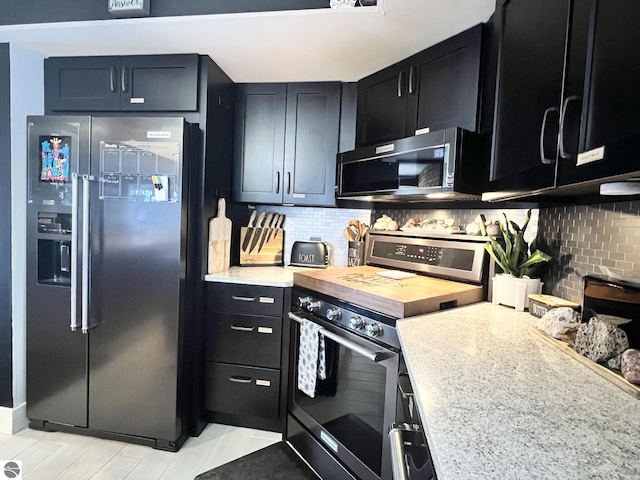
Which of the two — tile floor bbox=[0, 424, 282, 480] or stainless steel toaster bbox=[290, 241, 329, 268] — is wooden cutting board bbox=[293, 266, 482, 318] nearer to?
stainless steel toaster bbox=[290, 241, 329, 268]

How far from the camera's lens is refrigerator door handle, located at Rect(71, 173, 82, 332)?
69.6 inches

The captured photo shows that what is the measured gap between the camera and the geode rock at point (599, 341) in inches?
Answer: 32.4

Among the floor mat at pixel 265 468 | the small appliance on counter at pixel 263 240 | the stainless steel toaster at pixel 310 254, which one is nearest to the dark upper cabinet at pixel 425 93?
the stainless steel toaster at pixel 310 254

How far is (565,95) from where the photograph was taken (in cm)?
79

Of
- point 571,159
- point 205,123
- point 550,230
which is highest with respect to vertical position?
point 205,123

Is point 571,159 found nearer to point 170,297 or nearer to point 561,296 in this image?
point 561,296

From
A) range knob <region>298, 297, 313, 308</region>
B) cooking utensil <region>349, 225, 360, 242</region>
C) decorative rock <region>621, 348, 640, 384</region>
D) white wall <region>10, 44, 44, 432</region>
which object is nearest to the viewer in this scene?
decorative rock <region>621, 348, 640, 384</region>

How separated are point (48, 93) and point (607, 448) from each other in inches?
112

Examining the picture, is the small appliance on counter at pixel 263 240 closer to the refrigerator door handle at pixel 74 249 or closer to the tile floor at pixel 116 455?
the refrigerator door handle at pixel 74 249

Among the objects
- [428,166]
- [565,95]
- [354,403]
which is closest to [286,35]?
[428,166]

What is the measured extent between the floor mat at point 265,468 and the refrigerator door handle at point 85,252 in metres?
1.02

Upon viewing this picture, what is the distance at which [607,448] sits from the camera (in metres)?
0.53

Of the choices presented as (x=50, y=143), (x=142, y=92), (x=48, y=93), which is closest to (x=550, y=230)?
(x=142, y=92)

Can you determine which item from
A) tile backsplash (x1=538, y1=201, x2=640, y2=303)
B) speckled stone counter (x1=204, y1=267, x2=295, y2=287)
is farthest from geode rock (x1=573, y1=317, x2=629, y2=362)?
speckled stone counter (x1=204, y1=267, x2=295, y2=287)
